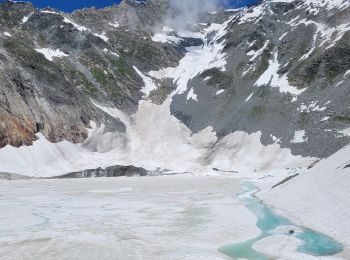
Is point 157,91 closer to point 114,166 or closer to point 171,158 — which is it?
point 171,158

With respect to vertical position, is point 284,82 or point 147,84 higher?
point 147,84

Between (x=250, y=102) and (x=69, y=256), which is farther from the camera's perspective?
(x=250, y=102)

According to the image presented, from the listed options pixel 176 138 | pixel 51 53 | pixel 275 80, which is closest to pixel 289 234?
pixel 176 138

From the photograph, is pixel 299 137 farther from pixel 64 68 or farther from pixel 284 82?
pixel 64 68

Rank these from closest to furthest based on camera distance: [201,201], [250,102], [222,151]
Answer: [201,201] < [222,151] < [250,102]

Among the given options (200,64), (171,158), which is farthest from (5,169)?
(200,64)

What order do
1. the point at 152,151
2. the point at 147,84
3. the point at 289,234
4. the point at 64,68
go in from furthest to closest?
the point at 147,84 < the point at 64,68 < the point at 152,151 < the point at 289,234

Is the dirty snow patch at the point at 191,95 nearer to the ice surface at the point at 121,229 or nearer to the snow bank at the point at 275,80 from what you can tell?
the snow bank at the point at 275,80

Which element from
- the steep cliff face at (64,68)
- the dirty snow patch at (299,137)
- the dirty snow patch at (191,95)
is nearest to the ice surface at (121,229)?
the dirty snow patch at (299,137)
